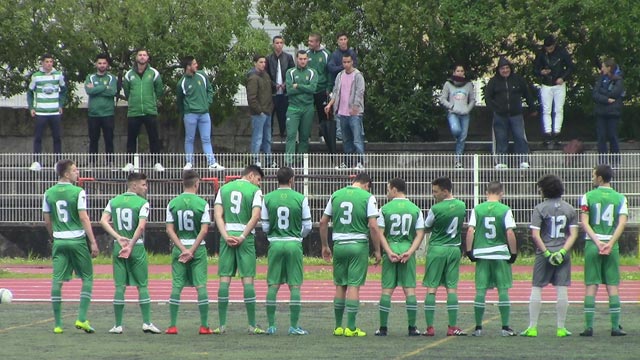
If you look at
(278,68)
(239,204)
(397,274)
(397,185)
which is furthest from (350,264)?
(278,68)

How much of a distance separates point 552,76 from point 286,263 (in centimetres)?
1201

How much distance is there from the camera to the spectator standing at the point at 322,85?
28.1 m

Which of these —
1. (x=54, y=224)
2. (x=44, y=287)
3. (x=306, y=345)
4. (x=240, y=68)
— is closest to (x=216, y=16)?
(x=240, y=68)

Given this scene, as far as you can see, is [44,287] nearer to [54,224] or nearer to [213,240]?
[213,240]

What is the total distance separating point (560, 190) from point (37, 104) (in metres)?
13.3

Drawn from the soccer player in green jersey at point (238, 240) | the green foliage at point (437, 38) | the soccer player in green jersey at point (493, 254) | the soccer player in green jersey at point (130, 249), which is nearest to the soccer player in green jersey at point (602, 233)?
the soccer player in green jersey at point (493, 254)

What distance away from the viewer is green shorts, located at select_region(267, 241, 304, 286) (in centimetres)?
1802

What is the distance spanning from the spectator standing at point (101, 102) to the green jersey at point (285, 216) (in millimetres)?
10494

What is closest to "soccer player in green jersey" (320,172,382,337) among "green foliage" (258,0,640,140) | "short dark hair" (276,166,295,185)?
"short dark hair" (276,166,295,185)

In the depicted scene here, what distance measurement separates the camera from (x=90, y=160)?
2745cm

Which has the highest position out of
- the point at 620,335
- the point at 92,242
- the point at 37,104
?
the point at 37,104

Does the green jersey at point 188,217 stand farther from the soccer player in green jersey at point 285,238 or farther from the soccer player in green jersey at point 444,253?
the soccer player in green jersey at point 444,253

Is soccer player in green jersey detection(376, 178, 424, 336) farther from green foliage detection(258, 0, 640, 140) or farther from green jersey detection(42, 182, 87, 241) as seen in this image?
green foliage detection(258, 0, 640, 140)

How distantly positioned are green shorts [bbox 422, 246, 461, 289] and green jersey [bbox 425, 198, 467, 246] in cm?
10
